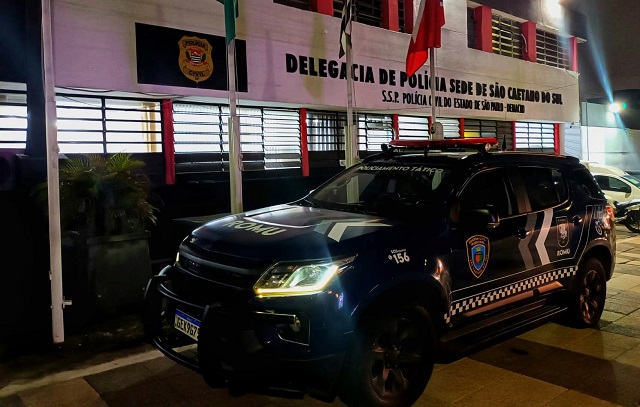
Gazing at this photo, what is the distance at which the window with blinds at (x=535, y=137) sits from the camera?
17781mm

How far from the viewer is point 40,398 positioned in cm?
416

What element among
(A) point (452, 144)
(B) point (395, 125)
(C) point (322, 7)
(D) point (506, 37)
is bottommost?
(A) point (452, 144)

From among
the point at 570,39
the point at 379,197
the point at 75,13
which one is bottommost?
the point at 379,197

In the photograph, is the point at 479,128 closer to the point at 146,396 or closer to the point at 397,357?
the point at 397,357

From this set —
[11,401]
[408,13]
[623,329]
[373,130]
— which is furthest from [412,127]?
[11,401]

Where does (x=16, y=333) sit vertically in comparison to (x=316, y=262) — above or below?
below

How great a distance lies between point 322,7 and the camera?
1135cm

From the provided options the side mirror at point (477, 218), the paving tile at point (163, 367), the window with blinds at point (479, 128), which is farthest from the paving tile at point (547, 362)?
the window with blinds at point (479, 128)

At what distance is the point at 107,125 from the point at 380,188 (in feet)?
17.9

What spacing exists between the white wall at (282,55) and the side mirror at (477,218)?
5982 millimetres

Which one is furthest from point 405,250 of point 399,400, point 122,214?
point 122,214

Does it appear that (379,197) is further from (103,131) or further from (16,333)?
(103,131)

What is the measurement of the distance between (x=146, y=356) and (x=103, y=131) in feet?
15.4

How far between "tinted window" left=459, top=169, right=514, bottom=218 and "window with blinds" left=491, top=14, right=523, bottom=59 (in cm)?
1270
